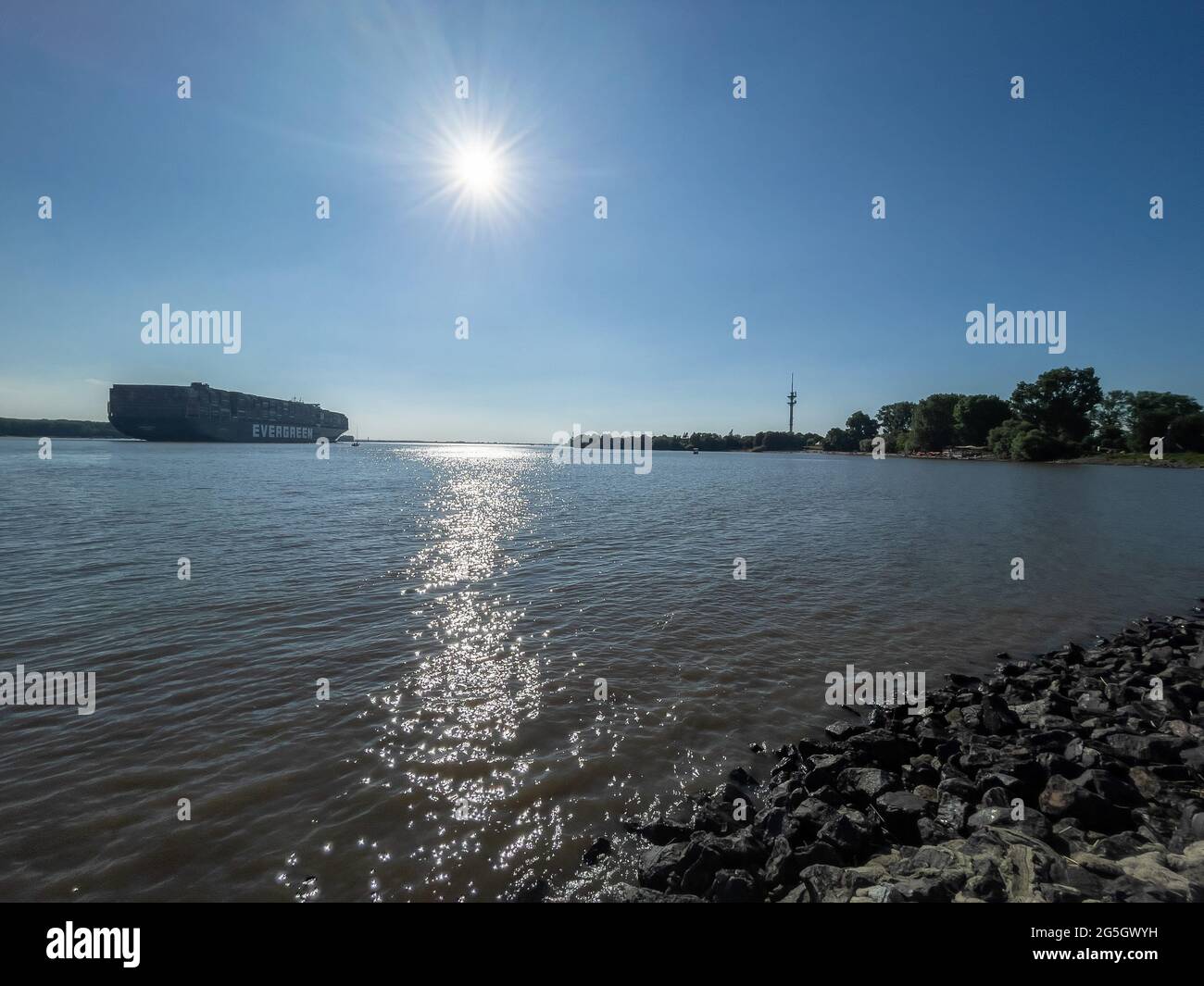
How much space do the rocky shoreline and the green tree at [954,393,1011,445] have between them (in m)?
187

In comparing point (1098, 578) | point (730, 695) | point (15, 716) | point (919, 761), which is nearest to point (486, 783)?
point (730, 695)

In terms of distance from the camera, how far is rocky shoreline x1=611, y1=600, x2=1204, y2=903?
4723mm

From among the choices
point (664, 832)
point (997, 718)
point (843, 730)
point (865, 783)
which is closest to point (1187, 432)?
Answer: point (997, 718)

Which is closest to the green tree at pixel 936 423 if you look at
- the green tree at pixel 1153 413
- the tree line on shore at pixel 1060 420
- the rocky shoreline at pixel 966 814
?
the tree line on shore at pixel 1060 420

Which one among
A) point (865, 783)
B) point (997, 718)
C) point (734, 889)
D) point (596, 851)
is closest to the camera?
point (734, 889)

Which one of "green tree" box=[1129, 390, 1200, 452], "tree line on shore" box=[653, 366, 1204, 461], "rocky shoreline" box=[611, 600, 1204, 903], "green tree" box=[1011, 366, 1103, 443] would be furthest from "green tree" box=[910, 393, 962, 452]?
"rocky shoreline" box=[611, 600, 1204, 903]

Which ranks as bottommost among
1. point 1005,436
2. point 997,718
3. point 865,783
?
point 865,783

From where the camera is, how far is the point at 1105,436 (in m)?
138

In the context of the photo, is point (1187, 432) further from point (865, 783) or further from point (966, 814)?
point (865, 783)

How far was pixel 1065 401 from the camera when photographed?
446ft

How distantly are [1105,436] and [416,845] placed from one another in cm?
19379

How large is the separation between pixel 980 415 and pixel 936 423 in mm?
13790

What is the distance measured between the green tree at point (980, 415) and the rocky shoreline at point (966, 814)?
187437 mm
